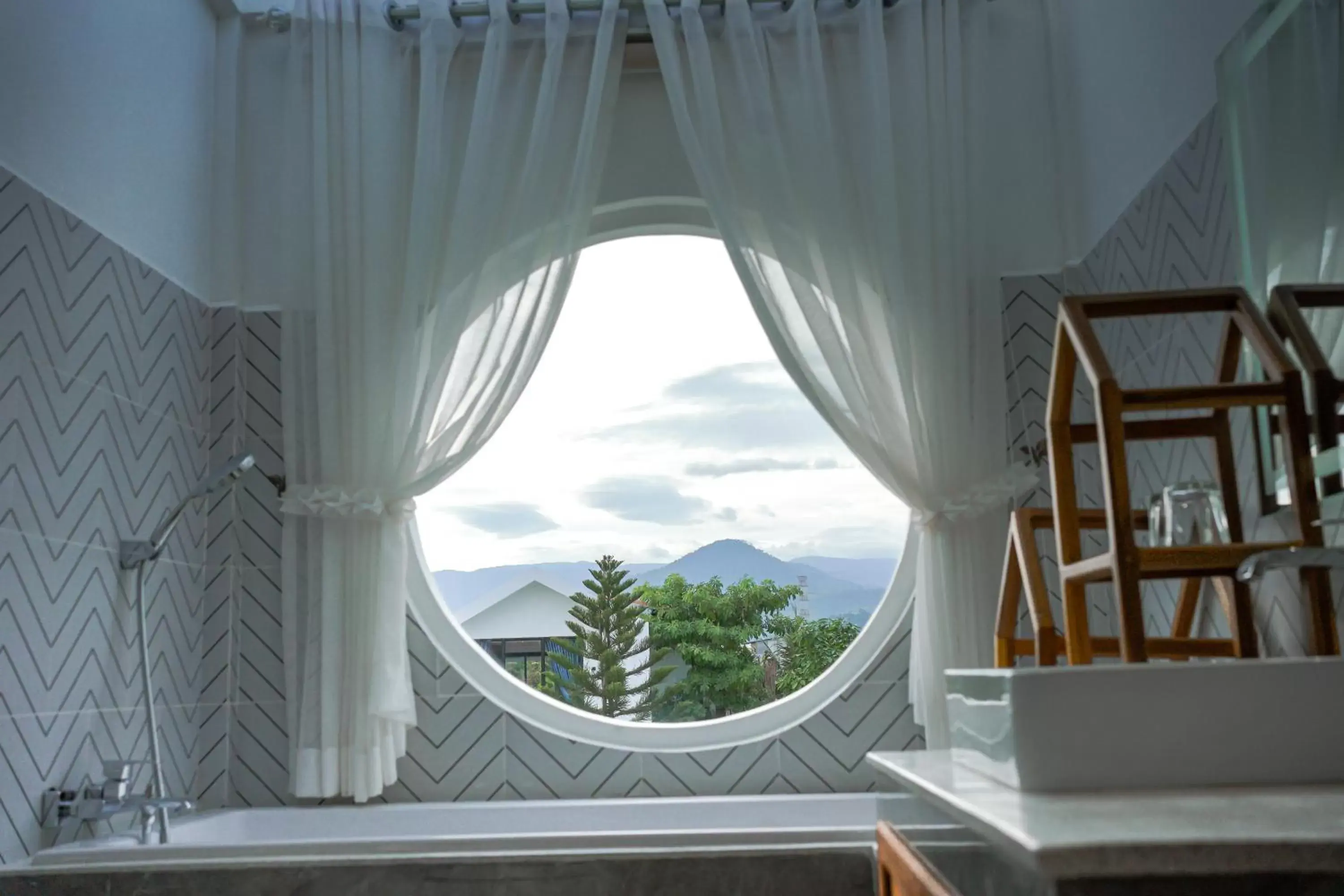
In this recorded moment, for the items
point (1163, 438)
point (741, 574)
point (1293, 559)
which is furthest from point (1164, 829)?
point (741, 574)

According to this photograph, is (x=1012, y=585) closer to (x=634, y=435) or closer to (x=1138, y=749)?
(x=1138, y=749)

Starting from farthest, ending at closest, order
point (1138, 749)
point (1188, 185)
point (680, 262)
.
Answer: point (680, 262) → point (1188, 185) → point (1138, 749)

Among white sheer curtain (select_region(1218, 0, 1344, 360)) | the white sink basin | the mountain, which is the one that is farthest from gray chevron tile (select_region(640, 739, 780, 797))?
the mountain

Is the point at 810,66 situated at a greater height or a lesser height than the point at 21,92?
greater

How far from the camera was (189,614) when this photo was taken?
Result: 3.03 m

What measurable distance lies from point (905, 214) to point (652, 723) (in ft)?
5.08

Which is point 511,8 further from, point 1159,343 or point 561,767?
point 561,767

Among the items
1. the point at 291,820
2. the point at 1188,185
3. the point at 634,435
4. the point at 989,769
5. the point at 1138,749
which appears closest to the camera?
the point at 1138,749

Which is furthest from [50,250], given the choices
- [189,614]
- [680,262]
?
[680,262]

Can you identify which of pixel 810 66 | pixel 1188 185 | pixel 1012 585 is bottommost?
pixel 1012 585

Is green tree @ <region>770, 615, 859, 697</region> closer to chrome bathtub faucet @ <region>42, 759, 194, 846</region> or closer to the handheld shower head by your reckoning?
the handheld shower head

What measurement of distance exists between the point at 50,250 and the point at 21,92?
0.34m

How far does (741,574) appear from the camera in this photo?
8.30 metres

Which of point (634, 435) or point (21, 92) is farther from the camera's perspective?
point (634, 435)
